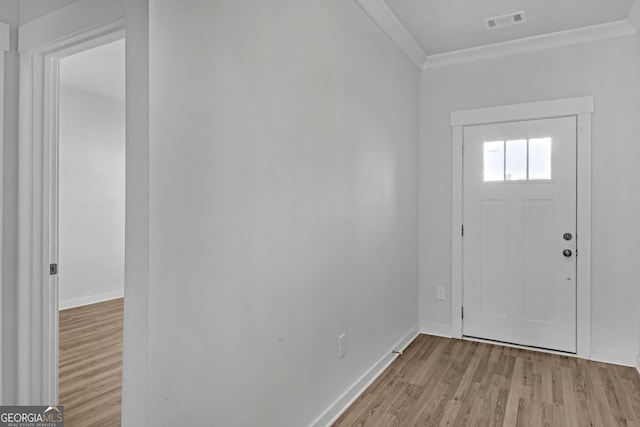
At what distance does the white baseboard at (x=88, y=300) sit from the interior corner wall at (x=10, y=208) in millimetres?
3102

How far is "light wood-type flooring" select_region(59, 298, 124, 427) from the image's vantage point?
2.33m

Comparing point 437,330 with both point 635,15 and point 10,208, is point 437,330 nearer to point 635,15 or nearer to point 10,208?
point 635,15

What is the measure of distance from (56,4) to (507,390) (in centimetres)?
325

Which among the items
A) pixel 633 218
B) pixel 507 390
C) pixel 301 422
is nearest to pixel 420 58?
pixel 633 218

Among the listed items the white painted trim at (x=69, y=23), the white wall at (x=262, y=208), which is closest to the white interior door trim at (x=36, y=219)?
the white painted trim at (x=69, y=23)

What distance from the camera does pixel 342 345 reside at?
239cm

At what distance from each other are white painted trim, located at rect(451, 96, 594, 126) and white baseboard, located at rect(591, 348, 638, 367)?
1865 mm

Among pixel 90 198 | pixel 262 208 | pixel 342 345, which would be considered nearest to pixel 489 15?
pixel 262 208

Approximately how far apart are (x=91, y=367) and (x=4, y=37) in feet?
7.44

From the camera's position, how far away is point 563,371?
2.92 meters

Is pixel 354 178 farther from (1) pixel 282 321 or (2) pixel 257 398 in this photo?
(2) pixel 257 398

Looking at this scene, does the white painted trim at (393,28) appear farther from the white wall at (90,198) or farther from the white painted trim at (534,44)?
the white wall at (90,198)

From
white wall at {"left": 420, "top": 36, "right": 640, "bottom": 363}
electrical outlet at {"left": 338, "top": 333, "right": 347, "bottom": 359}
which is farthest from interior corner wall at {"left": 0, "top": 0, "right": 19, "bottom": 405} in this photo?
white wall at {"left": 420, "top": 36, "right": 640, "bottom": 363}

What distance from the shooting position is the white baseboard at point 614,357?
9.90 ft
